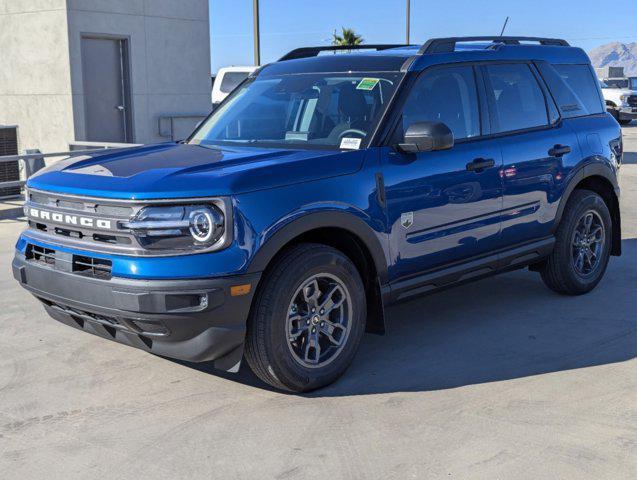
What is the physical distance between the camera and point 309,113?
17.6 ft

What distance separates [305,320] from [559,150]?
2685 mm

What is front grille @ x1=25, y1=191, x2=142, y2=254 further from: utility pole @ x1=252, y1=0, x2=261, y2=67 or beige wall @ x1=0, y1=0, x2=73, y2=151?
utility pole @ x1=252, y1=0, x2=261, y2=67

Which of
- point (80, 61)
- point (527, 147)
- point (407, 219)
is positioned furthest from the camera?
point (80, 61)

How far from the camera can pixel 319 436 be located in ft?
13.6

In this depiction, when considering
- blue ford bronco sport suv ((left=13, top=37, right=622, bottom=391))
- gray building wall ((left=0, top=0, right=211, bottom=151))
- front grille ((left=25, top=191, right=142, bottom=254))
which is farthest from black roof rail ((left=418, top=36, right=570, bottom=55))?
gray building wall ((left=0, top=0, right=211, bottom=151))

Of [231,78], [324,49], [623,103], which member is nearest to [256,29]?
[231,78]

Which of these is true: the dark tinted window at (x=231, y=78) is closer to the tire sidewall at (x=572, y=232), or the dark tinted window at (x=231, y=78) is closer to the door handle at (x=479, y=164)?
the tire sidewall at (x=572, y=232)

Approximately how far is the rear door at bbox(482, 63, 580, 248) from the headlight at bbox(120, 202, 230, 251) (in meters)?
2.37

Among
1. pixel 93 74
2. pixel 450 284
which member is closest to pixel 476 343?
pixel 450 284

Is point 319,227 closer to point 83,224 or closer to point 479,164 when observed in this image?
point 83,224

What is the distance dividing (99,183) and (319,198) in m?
1.16

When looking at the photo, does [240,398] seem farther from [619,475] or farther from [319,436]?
[619,475]

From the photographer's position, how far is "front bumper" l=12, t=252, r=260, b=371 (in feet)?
13.6

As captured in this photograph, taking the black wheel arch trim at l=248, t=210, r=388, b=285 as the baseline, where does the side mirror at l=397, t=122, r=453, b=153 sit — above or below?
above
